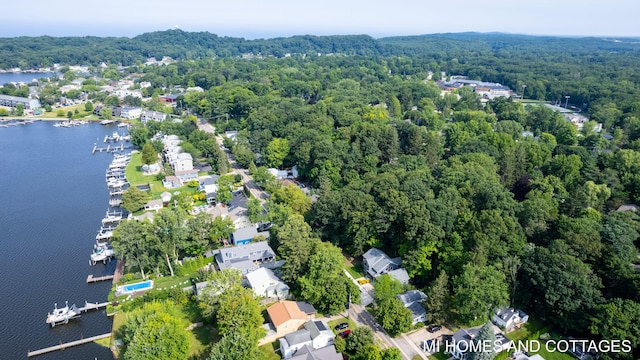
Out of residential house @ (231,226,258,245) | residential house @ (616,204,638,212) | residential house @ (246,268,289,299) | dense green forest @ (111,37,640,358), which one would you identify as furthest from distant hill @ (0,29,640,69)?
residential house @ (246,268,289,299)

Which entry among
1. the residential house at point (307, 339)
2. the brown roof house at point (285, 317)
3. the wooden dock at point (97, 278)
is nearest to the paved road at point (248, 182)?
the wooden dock at point (97, 278)

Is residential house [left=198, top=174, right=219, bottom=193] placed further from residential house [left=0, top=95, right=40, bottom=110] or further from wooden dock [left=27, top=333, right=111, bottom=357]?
residential house [left=0, top=95, right=40, bottom=110]

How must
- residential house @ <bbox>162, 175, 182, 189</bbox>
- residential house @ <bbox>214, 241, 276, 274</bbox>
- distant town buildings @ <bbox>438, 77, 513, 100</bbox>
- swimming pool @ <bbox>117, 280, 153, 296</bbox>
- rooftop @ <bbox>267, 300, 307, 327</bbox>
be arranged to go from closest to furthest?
rooftop @ <bbox>267, 300, 307, 327</bbox> < swimming pool @ <bbox>117, 280, 153, 296</bbox> < residential house @ <bbox>214, 241, 276, 274</bbox> < residential house @ <bbox>162, 175, 182, 189</bbox> < distant town buildings @ <bbox>438, 77, 513, 100</bbox>

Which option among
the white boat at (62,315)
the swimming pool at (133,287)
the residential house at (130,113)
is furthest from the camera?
the residential house at (130,113)

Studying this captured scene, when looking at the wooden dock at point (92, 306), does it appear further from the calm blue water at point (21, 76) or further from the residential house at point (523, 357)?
the calm blue water at point (21, 76)

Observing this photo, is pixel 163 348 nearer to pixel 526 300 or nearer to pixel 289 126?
pixel 526 300

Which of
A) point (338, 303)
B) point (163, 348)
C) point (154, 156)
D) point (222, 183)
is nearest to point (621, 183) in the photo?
point (338, 303)

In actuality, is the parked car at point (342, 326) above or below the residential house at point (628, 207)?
below
